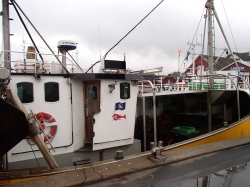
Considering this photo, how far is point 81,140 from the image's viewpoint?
283 inches

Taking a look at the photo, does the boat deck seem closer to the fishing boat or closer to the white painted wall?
the fishing boat

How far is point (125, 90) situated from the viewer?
754cm

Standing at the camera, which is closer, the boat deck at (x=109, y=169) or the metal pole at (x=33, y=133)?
the boat deck at (x=109, y=169)

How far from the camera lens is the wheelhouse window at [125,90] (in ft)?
24.5

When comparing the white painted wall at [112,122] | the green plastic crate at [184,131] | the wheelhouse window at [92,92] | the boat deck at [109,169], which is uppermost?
the wheelhouse window at [92,92]

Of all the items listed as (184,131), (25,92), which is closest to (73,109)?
(25,92)

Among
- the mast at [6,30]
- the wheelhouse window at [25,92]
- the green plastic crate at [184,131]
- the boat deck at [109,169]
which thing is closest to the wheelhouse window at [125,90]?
the boat deck at [109,169]

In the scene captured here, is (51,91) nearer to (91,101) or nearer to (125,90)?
(91,101)

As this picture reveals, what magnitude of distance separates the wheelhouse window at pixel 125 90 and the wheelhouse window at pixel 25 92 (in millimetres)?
2897

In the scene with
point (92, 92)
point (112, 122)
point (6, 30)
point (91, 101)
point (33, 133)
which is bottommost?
point (112, 122)

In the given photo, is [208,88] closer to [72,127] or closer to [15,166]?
[72,127]

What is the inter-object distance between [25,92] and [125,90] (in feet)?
10.6

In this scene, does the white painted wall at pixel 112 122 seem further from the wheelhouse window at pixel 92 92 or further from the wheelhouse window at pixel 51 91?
the wheelhouse window at pixel 51 91

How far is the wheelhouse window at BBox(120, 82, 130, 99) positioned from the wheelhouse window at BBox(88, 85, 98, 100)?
2.90 feet
